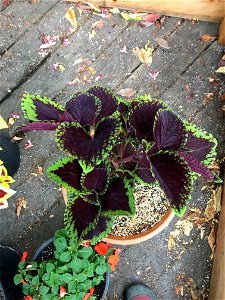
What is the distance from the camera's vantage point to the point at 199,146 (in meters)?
1.19

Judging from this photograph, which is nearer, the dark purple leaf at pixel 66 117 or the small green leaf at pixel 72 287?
the dark purple leaf at pixel 66 117

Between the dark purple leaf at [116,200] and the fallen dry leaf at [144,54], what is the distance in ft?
3.01

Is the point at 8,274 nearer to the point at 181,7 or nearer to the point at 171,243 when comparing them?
the point at 171,243

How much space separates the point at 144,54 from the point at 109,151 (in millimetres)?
1016

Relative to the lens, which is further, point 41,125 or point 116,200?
point 116,200

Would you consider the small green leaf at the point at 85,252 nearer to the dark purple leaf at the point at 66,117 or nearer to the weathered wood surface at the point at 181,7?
the dark purple leaf at the point at 66,117

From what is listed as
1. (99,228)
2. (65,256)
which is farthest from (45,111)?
(65,256)

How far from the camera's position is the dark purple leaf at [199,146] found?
46.8 inches

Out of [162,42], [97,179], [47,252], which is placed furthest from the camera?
[162,42]

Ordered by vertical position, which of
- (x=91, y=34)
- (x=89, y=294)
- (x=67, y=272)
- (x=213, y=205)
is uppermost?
(x=91, y=34)

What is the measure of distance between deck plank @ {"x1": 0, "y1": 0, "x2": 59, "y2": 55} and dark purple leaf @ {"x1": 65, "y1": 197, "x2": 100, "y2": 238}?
1.03m

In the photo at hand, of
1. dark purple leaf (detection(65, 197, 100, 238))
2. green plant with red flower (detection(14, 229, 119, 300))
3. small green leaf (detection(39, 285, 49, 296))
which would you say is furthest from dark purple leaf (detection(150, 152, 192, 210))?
small green leaf (detection(39, 285, 49, 296))

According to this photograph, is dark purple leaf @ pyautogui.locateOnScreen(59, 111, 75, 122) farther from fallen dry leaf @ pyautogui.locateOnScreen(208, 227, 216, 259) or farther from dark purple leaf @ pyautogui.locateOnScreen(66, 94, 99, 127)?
fallen dry leaf @ pyautogui.locateOnScreen(208, 227, 216, 259)

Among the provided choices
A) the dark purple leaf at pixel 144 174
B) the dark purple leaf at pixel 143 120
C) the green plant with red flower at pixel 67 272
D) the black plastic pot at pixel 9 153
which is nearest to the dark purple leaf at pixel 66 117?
the dark purple leaf at pixel 143 120
